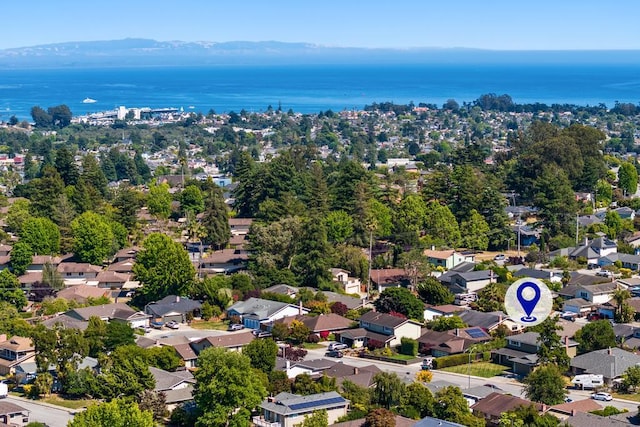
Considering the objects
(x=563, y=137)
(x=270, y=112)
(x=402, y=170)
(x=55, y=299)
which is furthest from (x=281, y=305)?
(x=270, y=112)

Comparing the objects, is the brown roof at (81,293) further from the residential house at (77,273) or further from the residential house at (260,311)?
the residential house at (260,311)

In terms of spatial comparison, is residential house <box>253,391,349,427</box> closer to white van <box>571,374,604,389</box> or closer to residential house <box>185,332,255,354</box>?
residential house <box>185,332,255,354</box>

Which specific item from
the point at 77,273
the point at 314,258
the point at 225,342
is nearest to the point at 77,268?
the point at 77,273

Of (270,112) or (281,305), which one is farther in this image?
(270,112)

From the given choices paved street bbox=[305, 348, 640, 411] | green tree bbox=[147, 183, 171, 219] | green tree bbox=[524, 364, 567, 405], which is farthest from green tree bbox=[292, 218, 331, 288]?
green tree bbox=[147, 183, 171, 219]

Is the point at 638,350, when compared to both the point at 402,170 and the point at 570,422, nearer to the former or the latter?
the point at 570,422

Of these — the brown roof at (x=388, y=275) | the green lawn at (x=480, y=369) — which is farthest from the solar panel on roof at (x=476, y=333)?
the brown roof at (x=388, y=275)
